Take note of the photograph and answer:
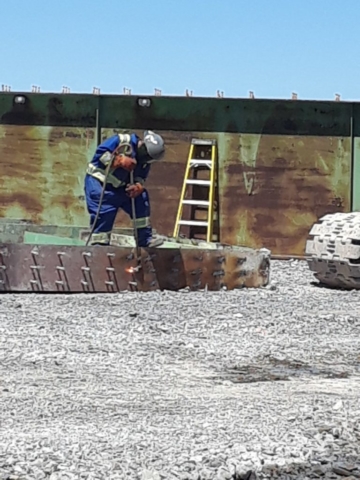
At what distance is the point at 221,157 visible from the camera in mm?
13625

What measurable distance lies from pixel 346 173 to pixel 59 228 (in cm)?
416

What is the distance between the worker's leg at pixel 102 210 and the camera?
1036cm

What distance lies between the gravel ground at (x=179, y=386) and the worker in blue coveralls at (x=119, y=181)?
146 cm

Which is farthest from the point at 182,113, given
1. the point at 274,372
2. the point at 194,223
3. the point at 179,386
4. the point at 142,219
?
the point at 179,386

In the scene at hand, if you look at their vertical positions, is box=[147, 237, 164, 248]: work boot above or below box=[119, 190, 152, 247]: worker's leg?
below

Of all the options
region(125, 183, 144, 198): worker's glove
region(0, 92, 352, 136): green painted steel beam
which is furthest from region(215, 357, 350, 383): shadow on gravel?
region(0, 92, 352, 136): green painted steel beam

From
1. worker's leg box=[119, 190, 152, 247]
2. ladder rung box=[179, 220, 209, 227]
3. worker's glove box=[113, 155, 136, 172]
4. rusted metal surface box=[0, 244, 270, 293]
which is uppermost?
worker's glove box=[113, 155, 136, 172]

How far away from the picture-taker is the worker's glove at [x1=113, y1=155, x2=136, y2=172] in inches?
394

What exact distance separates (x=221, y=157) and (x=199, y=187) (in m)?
0.53

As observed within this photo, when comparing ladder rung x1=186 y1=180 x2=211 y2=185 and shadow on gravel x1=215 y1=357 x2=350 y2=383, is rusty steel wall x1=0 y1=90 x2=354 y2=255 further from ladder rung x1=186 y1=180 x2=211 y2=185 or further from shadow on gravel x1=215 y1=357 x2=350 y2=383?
shadow on gravel x1=215 y1=357 x2=350 y2=383

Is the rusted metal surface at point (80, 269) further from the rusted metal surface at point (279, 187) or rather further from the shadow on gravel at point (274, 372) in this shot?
the rusted metal surface at point (279, 187)

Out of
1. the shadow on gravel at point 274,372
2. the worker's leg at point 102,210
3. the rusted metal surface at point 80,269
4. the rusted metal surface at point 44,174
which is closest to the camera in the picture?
the shadow on gravel at point 274,372

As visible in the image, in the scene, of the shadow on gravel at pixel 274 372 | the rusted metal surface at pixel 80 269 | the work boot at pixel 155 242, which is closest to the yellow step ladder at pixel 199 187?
the work boot at pixel 155 242

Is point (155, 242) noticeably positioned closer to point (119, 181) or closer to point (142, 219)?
point (142, 219)
